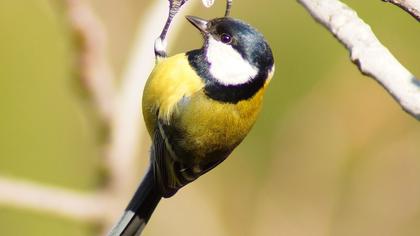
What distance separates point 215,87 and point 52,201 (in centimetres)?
60

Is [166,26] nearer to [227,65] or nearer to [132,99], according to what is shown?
[227,65]

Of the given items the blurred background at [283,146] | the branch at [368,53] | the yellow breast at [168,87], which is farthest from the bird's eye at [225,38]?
the blurred background at [283,146]

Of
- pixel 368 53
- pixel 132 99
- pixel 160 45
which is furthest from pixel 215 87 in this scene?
pixel 368 53

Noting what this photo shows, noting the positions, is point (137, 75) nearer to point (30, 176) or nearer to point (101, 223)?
point (101, 223)

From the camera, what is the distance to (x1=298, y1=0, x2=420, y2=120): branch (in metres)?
1.06

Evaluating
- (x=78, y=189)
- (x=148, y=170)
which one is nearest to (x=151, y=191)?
(x=148, y=170)

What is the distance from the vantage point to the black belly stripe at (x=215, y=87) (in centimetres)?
189

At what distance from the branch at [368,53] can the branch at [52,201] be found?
123 centimetres

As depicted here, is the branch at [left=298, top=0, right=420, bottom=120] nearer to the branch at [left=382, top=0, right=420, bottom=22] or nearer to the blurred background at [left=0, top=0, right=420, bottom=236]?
the branch at [left=382, top=0, right=420, bottom=22]

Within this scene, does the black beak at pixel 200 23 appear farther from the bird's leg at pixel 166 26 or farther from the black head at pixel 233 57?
the bird's leg at pixel 166 26

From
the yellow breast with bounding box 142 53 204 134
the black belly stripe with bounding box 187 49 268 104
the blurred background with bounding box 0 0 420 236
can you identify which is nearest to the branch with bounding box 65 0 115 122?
the yellow breast with bounding box 142 53 204 134

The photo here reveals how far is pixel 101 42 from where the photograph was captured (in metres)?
1.90

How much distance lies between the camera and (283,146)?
295 centimetres

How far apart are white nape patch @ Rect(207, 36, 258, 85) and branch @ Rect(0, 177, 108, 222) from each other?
0.62 metres
